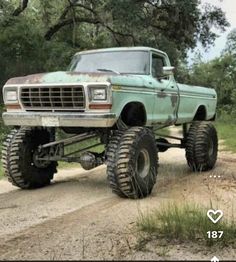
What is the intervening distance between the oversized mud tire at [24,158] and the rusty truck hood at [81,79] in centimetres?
95

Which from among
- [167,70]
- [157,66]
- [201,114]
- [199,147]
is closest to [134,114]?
[167,70]

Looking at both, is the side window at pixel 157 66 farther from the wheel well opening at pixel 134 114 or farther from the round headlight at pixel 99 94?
the round headlight at pixel 99 94

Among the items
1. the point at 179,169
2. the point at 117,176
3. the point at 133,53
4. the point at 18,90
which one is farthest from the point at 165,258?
the point at 179,169

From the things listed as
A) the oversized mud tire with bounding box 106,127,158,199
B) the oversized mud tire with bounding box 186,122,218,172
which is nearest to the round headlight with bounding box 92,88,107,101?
the oversized mud tire with bounding box 106,127,158,199

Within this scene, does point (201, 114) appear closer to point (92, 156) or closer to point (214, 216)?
point (92, 156)

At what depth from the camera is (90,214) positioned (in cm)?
736

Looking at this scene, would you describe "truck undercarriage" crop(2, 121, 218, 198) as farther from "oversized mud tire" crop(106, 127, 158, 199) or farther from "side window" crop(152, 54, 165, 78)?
"side window" crop(152, 54, 165, 78)

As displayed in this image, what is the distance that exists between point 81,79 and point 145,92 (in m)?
1.22

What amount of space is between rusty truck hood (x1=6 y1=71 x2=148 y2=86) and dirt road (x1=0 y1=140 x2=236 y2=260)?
1.70 metres

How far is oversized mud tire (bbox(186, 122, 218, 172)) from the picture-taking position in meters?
11.4

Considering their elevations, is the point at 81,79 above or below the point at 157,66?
below

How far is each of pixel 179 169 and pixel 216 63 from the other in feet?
123

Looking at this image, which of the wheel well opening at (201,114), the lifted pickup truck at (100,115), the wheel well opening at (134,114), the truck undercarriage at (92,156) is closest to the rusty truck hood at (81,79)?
the lifted pickup truck at (100,115)

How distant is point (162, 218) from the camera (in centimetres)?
592
